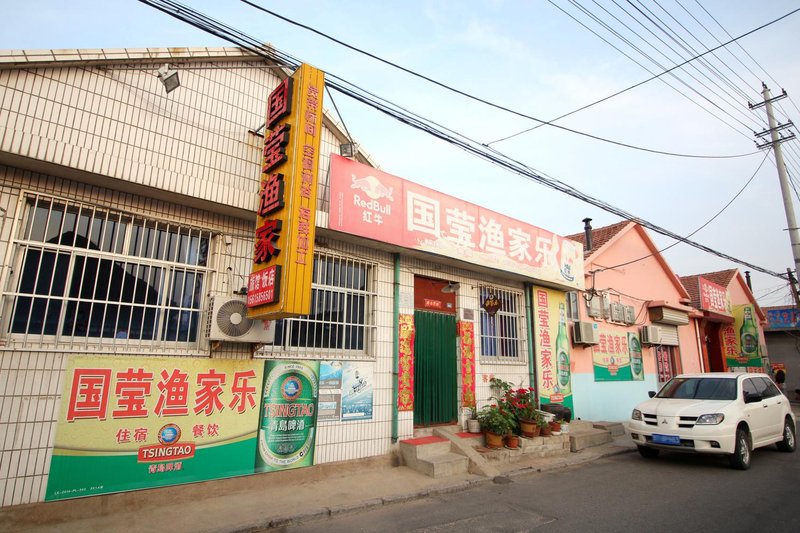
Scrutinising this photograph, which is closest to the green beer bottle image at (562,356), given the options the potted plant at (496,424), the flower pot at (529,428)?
the flower pot at (529,428)

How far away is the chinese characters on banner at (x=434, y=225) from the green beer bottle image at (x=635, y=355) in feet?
16.5

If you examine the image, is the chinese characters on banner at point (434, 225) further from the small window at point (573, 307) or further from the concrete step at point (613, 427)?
the concrete step at point (613, 427)

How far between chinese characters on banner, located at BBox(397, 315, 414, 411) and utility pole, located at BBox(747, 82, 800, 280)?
12.0 meters

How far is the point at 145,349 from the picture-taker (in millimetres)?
5871

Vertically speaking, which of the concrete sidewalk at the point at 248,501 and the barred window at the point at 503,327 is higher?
the barred window at the point at 503,327

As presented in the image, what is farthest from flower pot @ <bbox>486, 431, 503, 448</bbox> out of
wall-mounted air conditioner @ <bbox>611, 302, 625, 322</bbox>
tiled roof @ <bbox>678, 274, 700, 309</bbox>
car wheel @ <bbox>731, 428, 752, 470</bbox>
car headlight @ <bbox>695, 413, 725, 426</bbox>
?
tiled roof @ <bbox>678, 274, 700, 309</bbox>

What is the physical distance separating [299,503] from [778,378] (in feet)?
86.3

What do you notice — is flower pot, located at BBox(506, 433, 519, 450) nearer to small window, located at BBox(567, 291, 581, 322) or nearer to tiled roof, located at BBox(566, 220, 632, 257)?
small window, located at BBox(567, 291, 581, 322)

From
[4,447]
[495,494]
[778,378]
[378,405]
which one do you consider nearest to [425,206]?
[378,405]

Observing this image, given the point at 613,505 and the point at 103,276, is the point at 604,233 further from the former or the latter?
the point at 103,276

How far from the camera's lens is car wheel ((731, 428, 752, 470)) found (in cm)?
786

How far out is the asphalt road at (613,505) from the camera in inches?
205

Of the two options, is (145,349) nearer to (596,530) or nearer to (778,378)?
(596,530)

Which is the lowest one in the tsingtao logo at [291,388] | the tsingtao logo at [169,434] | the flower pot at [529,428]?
the flower pot at [529,428]
